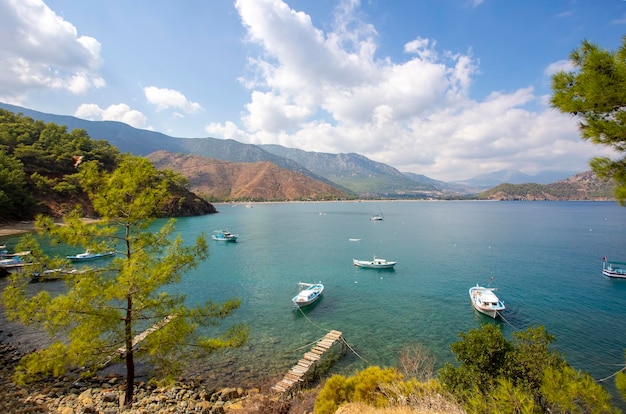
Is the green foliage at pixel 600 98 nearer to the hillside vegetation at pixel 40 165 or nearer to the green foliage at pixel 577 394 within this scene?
the green foliage at pixel 577 394

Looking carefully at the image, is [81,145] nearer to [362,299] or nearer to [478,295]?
[362,299]

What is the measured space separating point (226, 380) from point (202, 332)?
7.72m

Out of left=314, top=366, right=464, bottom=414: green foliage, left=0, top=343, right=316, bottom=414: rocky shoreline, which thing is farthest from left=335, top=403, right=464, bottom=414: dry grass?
left=0, top=343, right=316, bottom=414: rocky shoreline

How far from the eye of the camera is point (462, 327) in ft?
82.4

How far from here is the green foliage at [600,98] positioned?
6.21 metres

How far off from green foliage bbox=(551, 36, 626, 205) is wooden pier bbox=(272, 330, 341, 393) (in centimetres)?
1682

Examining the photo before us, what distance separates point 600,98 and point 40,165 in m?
114

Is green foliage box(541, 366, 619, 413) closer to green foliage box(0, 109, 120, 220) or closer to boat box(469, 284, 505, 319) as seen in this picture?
boat box(469, 284, 505, 319)

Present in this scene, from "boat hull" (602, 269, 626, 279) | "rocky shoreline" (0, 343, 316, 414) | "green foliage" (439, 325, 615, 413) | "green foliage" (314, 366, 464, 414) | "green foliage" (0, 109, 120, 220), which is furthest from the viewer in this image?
"green foliage" (0, 109, 120, 220)

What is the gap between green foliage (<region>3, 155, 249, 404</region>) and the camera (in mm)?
9625

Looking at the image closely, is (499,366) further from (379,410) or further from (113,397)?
(113,397)

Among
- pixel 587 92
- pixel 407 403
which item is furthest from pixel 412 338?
pixel 587 92

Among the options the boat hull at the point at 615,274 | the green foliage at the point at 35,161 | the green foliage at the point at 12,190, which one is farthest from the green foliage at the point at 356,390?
the green foliage at the point at 12,190

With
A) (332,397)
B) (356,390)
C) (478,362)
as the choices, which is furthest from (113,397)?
(478,362)
